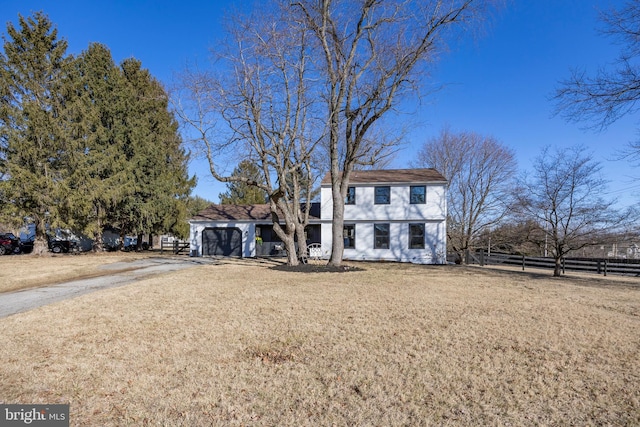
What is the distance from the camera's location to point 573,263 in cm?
1806

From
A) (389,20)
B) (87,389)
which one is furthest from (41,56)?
(87,389)

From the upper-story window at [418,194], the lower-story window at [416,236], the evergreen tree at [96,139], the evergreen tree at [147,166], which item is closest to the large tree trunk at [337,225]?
the lower-story window at [416,236]

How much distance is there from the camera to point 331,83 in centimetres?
1405

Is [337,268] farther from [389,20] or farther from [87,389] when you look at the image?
[87,389]

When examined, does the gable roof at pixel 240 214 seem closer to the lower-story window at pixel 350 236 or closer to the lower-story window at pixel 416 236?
the lower-story window at pixel 350 236

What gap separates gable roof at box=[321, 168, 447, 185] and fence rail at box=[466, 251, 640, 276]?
20.9ft

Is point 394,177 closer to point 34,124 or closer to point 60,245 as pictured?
point 34,124

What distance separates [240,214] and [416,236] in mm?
11589

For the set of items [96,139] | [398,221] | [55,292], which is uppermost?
[96,139]

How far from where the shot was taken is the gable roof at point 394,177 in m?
20.2

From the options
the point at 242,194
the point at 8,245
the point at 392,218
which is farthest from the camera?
the point at 242,194

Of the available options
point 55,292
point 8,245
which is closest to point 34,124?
point 8,245

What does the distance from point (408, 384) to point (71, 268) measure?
1484cm

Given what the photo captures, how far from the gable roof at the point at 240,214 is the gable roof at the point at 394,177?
297 cm
